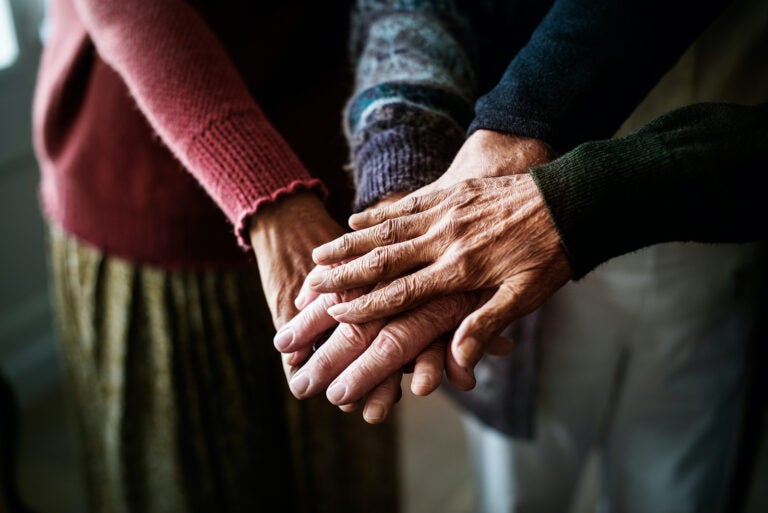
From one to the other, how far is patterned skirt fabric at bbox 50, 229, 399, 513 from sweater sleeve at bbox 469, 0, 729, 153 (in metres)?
0.44

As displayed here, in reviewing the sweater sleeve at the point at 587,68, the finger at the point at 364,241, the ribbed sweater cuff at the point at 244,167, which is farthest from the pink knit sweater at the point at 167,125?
the sweater sleeve at the point at 587,68

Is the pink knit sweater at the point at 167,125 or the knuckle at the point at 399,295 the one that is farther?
the pink knit sweater at the point at 167,125

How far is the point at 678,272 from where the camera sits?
90 cm

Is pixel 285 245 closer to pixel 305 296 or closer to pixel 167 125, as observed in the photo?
pixel 305 296

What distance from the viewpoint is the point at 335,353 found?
1.93 ft

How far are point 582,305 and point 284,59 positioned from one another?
52 cm

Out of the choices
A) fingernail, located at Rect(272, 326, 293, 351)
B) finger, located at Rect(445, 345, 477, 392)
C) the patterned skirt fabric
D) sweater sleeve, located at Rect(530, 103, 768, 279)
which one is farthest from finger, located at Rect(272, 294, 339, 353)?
the patterned skirt fabric

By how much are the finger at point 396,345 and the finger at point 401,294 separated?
17mm

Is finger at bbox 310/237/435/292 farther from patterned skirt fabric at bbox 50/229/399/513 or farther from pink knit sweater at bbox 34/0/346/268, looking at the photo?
patterned skirt fabric at bbox 50/229/399/513

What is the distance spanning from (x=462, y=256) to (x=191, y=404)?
1.79 ft

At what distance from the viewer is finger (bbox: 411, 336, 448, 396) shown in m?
0.56

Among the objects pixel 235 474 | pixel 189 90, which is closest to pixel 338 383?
pixel 189 90

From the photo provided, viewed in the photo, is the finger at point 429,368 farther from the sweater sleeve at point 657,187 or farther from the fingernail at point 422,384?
the sweater sleeve at point 657,187

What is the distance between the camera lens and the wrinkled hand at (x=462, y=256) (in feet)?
1.82
